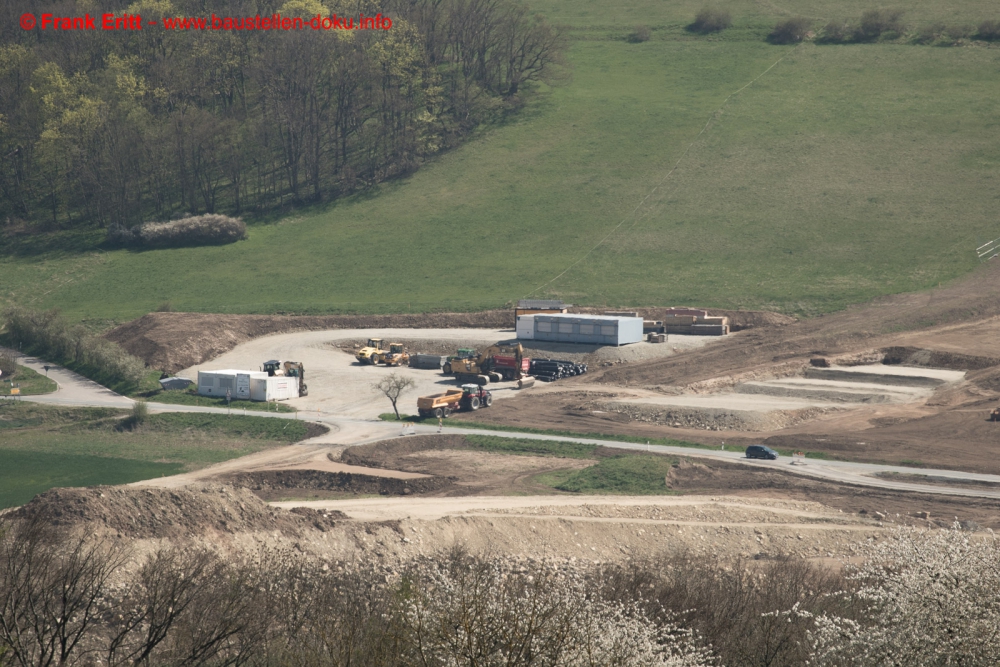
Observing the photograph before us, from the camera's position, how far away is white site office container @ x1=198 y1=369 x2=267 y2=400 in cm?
→ 6950

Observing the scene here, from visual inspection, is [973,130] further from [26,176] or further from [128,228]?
[26,176]

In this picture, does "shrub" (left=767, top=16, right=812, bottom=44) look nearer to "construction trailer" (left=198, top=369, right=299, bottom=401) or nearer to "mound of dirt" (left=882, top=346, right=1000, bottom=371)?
"mound of dirt" (left=882, top=346, right=1000, bottom=371)

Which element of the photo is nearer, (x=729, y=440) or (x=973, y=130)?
(x=729, y=440)

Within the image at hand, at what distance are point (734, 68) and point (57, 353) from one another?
9414 cm

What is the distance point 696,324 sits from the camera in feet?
279

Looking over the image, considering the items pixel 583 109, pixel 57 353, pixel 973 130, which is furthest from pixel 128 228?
pixel 973 130

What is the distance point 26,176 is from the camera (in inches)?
5059

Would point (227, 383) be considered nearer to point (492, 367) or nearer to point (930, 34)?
point (492, 367)

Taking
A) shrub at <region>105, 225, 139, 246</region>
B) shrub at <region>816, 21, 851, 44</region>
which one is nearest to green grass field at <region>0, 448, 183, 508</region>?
shrub at <region>105, 225, 139, 246</region>

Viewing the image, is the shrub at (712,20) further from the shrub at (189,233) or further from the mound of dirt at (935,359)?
the mound of dirt at (935,359)

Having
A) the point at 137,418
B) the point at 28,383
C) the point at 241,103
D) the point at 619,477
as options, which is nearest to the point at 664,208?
the point at 241,103

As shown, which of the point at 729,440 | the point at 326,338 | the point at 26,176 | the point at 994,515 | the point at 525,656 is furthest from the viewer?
the point at 26,176

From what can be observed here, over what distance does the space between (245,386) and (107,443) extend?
11742 millimetres

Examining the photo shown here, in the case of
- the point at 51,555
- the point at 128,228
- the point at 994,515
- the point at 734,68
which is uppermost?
the point at 734,68
